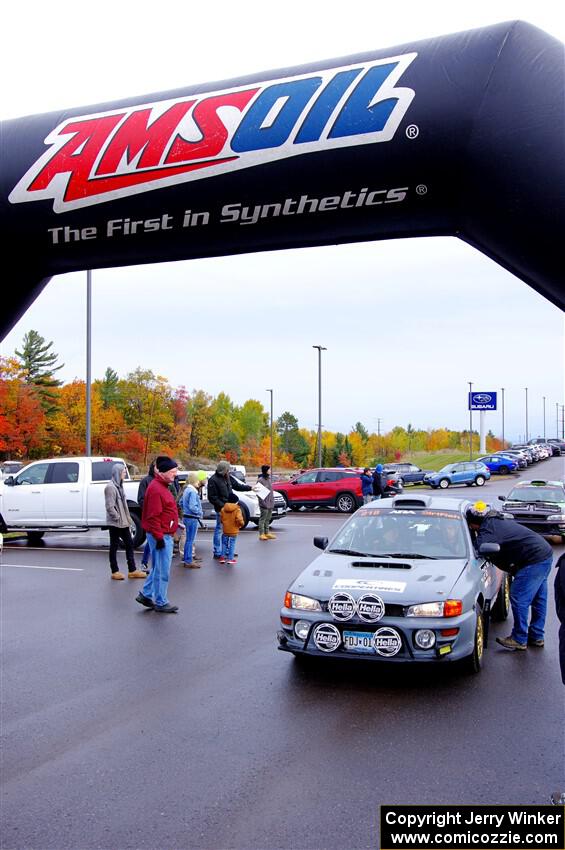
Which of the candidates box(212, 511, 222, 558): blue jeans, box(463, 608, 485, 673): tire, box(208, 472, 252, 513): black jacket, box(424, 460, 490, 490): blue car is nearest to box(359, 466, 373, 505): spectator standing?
box(212, 511, 222, 558): blue jeans

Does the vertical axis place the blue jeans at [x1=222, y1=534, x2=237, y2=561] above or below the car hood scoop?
below

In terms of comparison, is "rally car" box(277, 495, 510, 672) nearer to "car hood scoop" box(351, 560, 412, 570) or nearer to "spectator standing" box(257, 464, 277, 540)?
"car hood scoop" box(351, 560, 412, 570)

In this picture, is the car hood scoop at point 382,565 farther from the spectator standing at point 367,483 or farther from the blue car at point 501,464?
the blue car at point 501,464

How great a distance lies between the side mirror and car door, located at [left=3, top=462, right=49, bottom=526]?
12488mm

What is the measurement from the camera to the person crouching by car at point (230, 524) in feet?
43.3

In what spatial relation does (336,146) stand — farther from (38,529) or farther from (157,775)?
(38,529)

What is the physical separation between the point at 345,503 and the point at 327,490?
80 centimetres

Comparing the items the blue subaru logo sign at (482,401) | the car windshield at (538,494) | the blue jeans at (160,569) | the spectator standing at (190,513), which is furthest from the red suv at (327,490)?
the blue subaru logo sign at (482,401)

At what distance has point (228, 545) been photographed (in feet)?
44.4

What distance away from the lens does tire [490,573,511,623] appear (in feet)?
Result: 28.1

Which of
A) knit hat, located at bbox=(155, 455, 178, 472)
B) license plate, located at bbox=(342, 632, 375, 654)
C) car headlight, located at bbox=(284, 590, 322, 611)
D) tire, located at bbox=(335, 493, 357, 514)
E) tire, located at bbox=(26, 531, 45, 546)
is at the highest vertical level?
knit hat, located at bbox=(155, 455, 178, 472)

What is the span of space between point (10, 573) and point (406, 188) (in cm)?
1185

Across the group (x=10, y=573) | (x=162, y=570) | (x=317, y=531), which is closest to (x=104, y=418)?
(x=317, y=531)

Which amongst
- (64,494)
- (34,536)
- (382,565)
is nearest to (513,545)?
(382,565)
